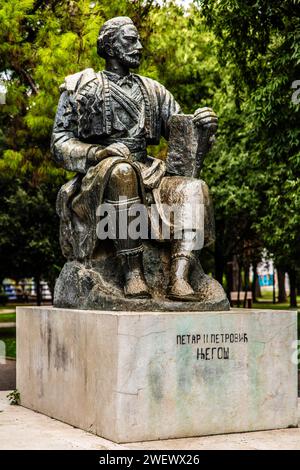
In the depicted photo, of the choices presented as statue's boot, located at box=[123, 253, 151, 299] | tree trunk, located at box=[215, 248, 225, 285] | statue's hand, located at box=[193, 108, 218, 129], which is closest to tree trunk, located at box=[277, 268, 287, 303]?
tree trunk, located at box=[215, 248, 225, 285]

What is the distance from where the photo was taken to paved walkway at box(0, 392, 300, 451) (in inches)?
238

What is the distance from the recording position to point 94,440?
6.24 metres

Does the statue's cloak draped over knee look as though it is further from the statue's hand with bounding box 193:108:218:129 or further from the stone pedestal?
the stone pedestal

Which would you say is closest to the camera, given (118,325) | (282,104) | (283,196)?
(118,325)

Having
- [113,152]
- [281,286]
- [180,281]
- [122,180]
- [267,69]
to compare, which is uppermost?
[267,69]

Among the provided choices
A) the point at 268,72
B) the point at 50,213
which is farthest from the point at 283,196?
the point at 50,213

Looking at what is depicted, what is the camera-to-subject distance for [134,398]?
6.19m

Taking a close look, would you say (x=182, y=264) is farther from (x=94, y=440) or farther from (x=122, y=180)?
(x=94, y=440)

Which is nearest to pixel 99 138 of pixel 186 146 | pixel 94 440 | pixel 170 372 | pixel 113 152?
pixel 113 152

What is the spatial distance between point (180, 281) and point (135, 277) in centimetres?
39

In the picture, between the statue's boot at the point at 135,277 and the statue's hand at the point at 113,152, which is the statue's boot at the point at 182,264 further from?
the statue's hand at the point at 113,152

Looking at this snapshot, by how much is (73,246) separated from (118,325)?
5.53 ft

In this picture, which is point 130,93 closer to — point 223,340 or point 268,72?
point 223,340

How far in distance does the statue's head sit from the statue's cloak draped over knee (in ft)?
0.58
